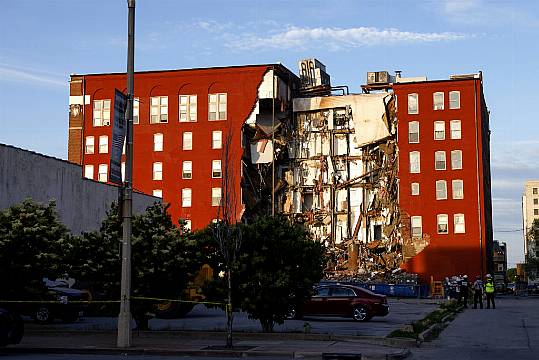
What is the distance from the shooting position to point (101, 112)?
77.8 metres

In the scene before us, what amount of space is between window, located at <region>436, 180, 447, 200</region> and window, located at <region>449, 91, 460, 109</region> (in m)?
7.20

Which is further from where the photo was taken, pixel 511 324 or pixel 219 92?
pixel 219 92

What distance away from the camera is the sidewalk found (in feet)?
59.5

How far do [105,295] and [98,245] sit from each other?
151 centimetres

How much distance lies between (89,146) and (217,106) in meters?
14.2

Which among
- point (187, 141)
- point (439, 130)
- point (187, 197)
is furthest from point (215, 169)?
point (439, 130)

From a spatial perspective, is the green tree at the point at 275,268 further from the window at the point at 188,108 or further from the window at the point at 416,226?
the window at the point at 188,108

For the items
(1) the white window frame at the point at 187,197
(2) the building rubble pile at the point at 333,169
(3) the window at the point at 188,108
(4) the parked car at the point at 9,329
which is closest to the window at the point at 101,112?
(3) the window at the point at 188,108

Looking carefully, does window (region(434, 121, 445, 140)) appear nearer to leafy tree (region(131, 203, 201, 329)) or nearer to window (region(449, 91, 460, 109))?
window (region(449, 91, 460, 109))

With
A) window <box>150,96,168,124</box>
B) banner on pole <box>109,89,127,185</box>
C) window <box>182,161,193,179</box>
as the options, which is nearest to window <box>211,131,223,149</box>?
window <box>182,161,193,179</box>

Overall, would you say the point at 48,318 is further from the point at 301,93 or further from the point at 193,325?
the point at 301,93

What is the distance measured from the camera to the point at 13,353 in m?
18.5

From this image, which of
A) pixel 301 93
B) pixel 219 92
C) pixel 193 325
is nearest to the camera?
pixel 193 325

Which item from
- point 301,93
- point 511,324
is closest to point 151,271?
point 511,324
